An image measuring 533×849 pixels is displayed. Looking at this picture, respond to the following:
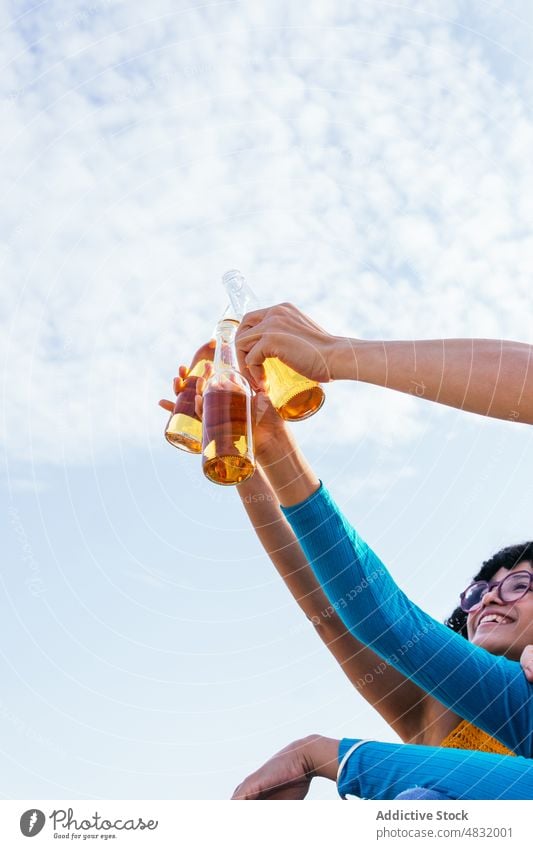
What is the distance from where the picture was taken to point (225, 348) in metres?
3.12

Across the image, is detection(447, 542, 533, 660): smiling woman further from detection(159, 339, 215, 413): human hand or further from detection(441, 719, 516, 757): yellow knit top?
detection(159, 339, 215, 413): human hand

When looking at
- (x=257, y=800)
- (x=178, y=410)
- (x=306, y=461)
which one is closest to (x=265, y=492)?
(x=306, y=461)

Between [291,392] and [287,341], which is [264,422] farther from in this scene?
[287,341]

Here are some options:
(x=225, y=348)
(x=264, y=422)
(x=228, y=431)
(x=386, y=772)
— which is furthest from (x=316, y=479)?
(x=386, y=772)

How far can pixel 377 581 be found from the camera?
2766 millimetres

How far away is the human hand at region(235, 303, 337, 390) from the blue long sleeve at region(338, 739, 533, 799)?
1.02 meters

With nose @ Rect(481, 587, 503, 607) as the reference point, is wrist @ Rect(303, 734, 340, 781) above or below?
below

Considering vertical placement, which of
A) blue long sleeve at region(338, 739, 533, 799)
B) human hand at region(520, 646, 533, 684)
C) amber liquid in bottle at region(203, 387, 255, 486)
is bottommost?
blue long sleeve at region(338, 739, 533, 799)

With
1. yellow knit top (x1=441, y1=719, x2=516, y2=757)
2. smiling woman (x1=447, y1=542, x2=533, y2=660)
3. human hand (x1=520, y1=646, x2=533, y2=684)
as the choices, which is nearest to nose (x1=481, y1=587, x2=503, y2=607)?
smiling woman (x1=447, y1=542, x2=533, y2=660)

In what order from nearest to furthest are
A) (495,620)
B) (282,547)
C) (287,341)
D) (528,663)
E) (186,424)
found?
(287,341) → (528,663) → (186,424) → (282,547) → (495,620)

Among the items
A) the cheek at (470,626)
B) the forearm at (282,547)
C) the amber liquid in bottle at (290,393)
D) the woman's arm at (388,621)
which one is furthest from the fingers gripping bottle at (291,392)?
the cheek at (470,626)

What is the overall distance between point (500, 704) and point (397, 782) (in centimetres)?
77

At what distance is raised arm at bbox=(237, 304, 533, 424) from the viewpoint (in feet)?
6.34

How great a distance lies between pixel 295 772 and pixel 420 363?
3.59 feet
